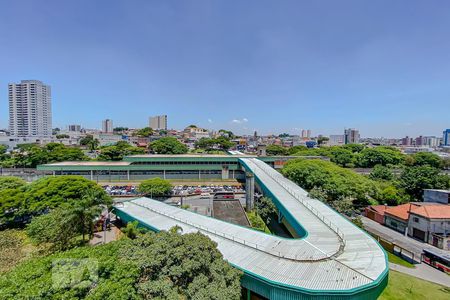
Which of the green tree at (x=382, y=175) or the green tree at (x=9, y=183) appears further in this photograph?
the green tree at (x=382, y=175)

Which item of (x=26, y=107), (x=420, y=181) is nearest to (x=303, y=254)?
(x=420, y=181)

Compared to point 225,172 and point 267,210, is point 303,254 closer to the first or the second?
point 267,210

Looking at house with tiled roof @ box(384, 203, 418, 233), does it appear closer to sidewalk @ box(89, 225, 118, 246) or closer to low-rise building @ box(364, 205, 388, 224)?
low-rise building @ box(364, 205, 388, 224)

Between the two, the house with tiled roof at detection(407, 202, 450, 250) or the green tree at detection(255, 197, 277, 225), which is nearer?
the house with tiled roof at detection(407, 202, 450, 250)

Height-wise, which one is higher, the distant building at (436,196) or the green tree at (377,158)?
the green tree at (377,158)

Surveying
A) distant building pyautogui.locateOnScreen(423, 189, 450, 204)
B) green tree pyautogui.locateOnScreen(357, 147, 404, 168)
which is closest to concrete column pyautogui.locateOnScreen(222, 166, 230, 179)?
distant building pyautogui.locateOnScreen(423, 189, 450, 204)

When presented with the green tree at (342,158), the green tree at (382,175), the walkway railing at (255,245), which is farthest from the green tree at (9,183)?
the green tree at (342,158)

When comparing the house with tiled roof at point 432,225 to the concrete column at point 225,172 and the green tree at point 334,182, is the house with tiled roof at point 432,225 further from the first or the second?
the concrete column at point 225,172
